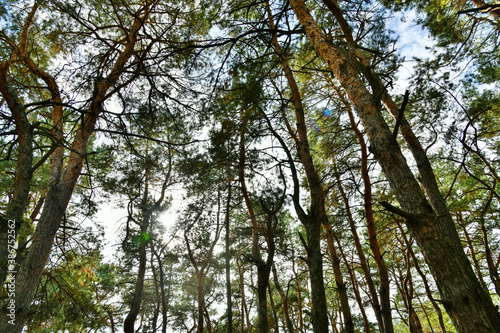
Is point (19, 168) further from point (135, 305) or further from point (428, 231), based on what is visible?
point (135, 305)

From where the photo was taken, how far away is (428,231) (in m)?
1.61

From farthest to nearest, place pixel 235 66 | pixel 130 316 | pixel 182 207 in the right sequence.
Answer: pixel 182 207
pixel 130 316
pixel 235 66

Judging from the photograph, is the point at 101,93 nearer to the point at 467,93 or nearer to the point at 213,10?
the point at 213,10

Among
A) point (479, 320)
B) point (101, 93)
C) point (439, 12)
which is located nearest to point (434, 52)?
point (439, 12)

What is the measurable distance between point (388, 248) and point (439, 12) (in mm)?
8721

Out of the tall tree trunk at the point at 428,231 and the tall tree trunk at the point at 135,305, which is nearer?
the tall tree trunk at the point at 428,231

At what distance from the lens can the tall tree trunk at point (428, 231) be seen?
137 centimetres

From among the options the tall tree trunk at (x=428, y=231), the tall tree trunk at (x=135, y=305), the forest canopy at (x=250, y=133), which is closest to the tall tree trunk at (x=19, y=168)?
the forest canopy at (x=250, y=133)

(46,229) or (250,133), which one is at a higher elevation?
(250,133)

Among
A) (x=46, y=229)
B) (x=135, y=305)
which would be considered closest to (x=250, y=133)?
(x=46, y=229)

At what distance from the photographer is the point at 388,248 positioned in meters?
10.0

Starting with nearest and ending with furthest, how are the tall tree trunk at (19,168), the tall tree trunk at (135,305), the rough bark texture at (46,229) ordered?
the tall tree trunk at (19,168) → the rough bark texture at (46,229) → the tall tree trunk at (135,305)

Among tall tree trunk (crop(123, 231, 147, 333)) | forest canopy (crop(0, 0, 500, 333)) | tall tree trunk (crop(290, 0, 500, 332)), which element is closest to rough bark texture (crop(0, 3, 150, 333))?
forest canopy (crop(0, 0, 500, 333))

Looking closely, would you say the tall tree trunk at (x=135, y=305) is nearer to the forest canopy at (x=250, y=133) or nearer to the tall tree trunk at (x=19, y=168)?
the forest canopy at (x=250, y=133)
